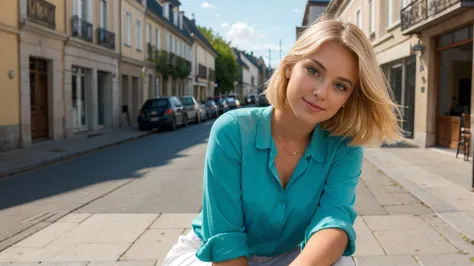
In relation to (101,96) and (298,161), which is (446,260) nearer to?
(298,161)

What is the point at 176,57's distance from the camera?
37.9m

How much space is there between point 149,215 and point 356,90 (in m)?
4.47

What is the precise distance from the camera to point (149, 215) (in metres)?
6.14

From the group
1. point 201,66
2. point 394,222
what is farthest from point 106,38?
point 201,66

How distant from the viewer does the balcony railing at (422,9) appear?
11788 millimetres

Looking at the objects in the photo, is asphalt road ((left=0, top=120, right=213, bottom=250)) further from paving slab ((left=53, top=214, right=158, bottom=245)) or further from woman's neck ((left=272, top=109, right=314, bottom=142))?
woman's neck ((left=272, top=109, right=314, bottom=142))

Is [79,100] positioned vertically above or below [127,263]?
above

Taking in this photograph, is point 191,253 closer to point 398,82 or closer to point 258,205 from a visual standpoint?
point 258,205

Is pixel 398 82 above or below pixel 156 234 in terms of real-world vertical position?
above

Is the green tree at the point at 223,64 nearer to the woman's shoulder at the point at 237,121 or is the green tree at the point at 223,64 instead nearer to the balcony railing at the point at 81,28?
the balcony railing at the point at 81,28

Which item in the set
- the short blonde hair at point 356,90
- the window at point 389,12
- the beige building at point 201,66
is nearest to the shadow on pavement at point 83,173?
the short blonde hair at point 356,90

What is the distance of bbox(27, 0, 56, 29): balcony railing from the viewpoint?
15.3m

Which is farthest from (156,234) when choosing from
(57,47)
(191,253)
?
(57,47)

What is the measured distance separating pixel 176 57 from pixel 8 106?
24584 mm
